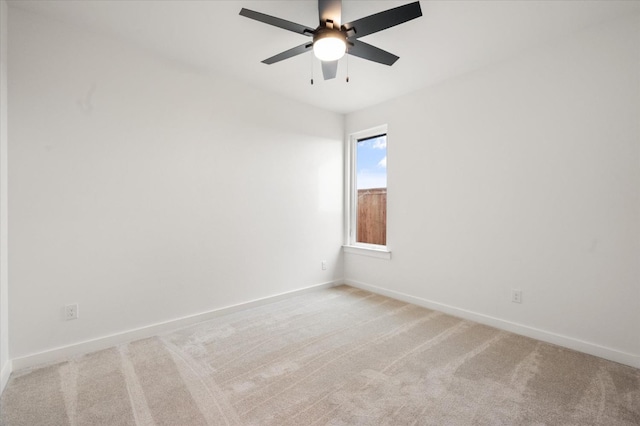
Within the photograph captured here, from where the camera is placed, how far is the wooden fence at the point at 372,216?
409 cm

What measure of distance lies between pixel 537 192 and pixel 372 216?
2024 millimetres

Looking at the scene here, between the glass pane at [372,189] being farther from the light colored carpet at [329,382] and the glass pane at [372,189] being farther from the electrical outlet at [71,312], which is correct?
the electrical outlet at [71,312]

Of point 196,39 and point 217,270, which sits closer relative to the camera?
point 196,39

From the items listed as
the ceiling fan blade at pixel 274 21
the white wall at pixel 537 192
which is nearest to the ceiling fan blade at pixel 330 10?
the ceiling fan blade at pixel 274 21

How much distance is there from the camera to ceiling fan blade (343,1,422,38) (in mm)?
1625

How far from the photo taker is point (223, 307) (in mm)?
3164

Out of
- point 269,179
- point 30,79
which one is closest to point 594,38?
point 269,179

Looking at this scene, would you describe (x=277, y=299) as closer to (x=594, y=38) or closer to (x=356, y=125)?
(x=356, y=125)

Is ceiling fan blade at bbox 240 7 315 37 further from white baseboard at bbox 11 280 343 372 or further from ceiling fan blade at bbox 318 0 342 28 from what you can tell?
white baseboard at bbox 11 280 343 372

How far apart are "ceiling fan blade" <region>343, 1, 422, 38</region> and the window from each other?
86.9 inches

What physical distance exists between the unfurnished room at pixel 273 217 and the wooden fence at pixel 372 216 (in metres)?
0.61

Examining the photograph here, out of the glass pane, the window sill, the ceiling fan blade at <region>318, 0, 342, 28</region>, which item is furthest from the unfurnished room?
the glass pane

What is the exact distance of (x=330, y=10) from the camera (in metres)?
1.80

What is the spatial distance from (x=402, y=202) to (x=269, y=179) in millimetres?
1656
